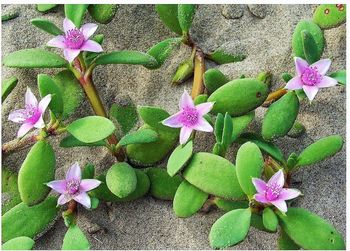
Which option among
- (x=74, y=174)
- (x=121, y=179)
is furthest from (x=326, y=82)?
(x=74, y=174)

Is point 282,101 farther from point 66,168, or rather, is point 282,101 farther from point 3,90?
point 3,90

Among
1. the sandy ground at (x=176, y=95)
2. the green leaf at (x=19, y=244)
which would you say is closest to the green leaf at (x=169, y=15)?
the sandy ground at (x=176, y=95)

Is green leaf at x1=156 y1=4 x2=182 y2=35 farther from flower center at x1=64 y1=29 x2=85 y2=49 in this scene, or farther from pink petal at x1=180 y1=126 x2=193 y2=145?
pink petal at x1=180 y1=126 x2=193 y2=145

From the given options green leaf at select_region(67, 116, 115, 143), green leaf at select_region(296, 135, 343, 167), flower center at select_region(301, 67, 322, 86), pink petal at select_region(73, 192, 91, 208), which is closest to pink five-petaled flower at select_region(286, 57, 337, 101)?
flower center at select_region(301, 67, 322, 86)

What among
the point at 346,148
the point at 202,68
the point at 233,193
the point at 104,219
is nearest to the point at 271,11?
the point at 202,68

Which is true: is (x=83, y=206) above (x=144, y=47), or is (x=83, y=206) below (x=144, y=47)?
below

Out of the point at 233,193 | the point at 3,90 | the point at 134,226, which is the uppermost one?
the point at 3,90
